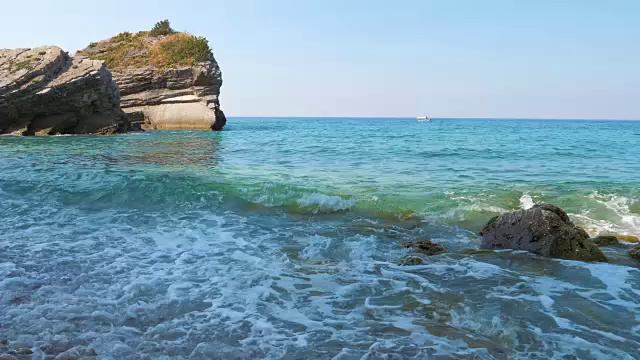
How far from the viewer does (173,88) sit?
142 feet

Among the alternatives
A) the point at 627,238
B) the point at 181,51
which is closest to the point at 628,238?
the point at 627,238

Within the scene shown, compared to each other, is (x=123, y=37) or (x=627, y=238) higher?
(x=123, y=37)

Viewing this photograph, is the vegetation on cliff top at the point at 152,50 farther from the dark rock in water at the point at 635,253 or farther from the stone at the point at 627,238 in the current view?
the dark rock in water at the point at 635,253

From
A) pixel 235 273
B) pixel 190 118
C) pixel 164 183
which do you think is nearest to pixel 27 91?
pixel 190 118

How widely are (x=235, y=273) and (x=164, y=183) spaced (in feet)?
25.0

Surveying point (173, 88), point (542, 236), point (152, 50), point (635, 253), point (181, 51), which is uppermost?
point (152, 50)

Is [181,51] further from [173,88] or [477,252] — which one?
[477,252]

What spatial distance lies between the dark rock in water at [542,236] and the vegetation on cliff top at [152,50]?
40.5 m

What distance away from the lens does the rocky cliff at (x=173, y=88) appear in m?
43.1

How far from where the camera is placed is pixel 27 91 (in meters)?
30.6

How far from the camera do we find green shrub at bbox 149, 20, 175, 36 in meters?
52.2

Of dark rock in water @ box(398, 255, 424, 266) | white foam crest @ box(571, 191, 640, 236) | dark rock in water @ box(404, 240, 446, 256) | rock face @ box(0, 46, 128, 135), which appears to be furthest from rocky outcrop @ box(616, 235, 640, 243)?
rock face @ box(0, 46, 128, 135)

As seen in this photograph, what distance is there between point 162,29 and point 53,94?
23965 mm

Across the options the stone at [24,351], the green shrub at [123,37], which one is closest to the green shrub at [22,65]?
the green shrub at [123,37]
